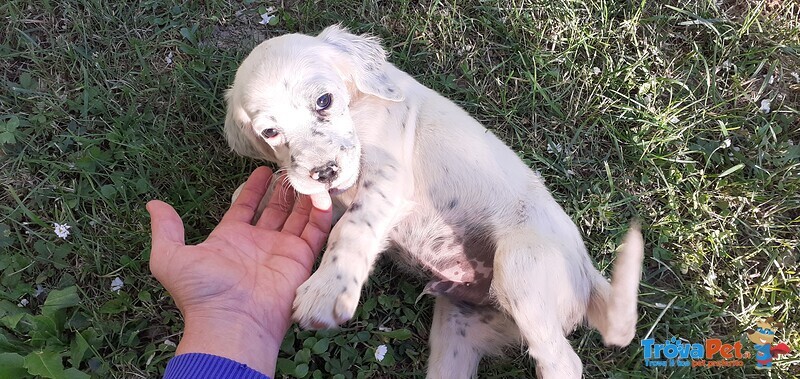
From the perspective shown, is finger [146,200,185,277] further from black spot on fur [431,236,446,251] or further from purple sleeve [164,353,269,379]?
black spot on fur [431,236,446,251]

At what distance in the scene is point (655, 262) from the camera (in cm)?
321

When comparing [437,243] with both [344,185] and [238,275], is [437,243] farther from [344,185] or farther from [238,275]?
[238,275]

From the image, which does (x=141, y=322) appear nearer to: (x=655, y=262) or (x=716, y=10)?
(x=655, y=262)

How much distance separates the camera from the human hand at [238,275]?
7.70 feet

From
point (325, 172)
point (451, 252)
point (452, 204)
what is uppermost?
point (325, 172)

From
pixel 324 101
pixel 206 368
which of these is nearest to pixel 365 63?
pixel 324 101

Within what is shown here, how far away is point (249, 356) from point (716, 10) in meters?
3.31

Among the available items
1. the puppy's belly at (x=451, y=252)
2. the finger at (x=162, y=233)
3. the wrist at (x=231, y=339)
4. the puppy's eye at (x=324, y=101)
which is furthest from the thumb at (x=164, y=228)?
the puppy's belly at (x=451, y=252)

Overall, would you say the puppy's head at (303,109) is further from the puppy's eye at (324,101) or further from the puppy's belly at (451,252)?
the puppy's belly at (451,252)

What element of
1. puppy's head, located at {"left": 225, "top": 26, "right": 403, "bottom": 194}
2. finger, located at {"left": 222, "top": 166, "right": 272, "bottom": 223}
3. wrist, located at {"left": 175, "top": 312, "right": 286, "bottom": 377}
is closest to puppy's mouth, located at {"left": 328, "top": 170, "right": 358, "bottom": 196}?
puppy's head, located at {"left": 225, "top": 26, "right": 403, "bottom": 194}

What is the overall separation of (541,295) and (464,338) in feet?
1.74

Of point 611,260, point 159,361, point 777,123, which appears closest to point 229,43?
point 159,361

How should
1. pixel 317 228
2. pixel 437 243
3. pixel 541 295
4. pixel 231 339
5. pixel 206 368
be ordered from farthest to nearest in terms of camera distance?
pixel 437 243, pixel 317 228, pixel 541 295, pixel 231 339, pixel 206 368

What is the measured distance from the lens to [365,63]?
107 inches
